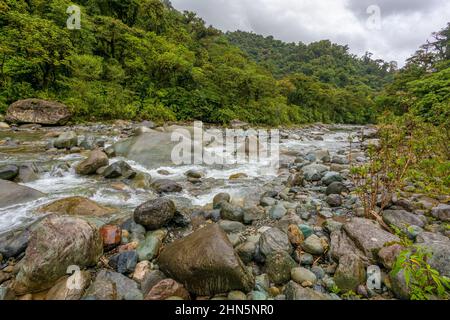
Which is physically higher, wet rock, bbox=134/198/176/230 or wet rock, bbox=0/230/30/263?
wet rock, bbox=134/198/176/230

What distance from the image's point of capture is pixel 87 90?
581 inches

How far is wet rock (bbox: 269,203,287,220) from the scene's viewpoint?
142 inches

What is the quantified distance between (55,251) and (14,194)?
2.66 m

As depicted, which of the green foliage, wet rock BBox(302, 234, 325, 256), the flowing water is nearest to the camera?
the green foliage

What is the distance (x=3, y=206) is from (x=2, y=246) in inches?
59.2

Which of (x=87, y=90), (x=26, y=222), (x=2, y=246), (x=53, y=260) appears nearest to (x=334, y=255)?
(x=53, y=260)

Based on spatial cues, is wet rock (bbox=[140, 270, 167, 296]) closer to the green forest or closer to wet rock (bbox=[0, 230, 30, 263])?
wet rock (bbox=[0, 230, 30, 263])

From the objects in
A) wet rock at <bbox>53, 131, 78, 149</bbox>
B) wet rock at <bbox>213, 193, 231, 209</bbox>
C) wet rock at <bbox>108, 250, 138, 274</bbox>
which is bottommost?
wet rock at <bbox>108, 250, 138, 274</bbox>

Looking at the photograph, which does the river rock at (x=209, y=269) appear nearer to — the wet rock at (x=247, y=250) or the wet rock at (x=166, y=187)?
the wet rock at (x=247, y=250)

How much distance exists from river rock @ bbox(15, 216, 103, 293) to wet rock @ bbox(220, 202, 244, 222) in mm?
1786

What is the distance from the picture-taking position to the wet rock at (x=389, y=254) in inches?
87.4

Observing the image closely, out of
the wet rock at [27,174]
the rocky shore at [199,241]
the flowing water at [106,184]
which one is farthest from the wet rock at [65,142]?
the rocky shore at [199,241]

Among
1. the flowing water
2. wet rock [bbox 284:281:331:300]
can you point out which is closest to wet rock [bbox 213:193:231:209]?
the flowing water
